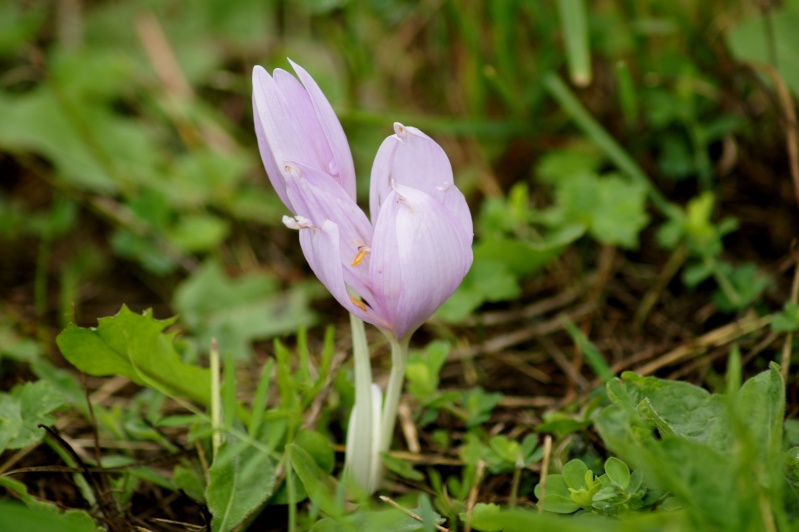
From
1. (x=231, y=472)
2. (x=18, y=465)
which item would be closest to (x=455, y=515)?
(x=231, y=472)

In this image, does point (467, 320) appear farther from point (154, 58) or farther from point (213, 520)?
point (154, 58)

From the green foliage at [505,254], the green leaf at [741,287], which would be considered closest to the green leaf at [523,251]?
the green foliage at [505,254]

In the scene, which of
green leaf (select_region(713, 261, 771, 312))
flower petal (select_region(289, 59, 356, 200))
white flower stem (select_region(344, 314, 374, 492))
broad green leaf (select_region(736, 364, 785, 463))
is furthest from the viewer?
green leaf (select_region(713, 261, 771, 312))

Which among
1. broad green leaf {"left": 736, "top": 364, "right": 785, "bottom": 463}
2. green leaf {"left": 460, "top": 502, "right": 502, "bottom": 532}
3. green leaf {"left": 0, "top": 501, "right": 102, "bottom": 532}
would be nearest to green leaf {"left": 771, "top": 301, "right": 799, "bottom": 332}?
broad green leaf {"left": 736, "top": 364, "right": 785, "bottom": 463}

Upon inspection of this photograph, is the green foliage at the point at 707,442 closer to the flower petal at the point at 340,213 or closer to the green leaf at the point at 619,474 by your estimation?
the green leaf at the point at 619,474

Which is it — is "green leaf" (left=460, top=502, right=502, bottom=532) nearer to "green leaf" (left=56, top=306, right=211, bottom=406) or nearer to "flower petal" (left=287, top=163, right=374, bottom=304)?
"flower petal" (left=287, top=163, right=374, bottom=304)

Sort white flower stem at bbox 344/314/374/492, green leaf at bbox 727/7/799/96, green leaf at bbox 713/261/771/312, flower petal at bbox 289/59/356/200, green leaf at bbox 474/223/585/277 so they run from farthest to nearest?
green leaf at bbox 727/7/799/96 < green leaf at bbox 474/223/585/277 < green leaf at bbox 713/261/771/312 < white flower stem at bbox 344/314/374/492 < flower petal at bbox 289/59/356/200

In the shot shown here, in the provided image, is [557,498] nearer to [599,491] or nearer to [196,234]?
[599,491]
